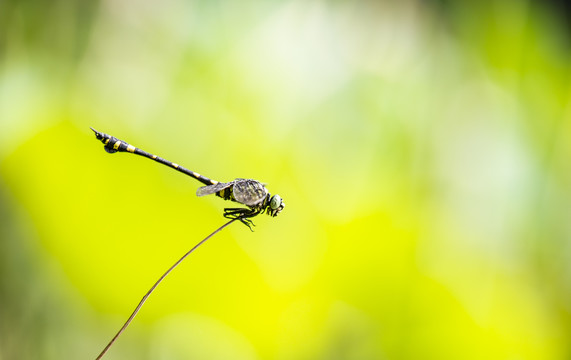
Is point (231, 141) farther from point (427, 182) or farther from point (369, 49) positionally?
point (427, 182)

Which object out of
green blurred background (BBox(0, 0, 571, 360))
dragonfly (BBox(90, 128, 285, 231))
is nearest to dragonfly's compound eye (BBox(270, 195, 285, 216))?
dragonfly (BBox(90, 128, 285, 231))

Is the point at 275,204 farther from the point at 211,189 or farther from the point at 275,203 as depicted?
the point at 211,189

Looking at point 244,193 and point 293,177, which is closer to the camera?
point 244,193

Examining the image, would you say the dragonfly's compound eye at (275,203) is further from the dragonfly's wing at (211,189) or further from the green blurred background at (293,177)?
the green blurred background at (293,177)

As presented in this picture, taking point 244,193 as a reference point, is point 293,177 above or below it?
below

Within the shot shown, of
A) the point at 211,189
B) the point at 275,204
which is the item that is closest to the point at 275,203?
the point at 275,204

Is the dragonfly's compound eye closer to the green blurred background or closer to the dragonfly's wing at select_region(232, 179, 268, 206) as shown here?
the dragonfly's wing at select_region(232, 179, 268, 206)
